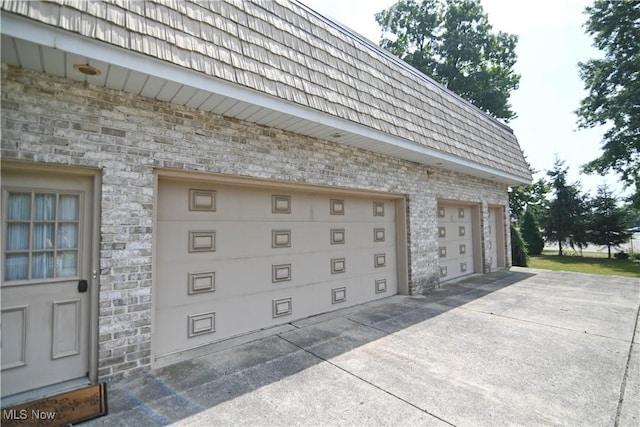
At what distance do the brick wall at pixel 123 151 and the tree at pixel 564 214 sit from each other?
21.3 m

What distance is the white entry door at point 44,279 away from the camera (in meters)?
2.74

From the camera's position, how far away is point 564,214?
19.0m

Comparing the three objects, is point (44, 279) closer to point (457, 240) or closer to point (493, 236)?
point (457, 240)

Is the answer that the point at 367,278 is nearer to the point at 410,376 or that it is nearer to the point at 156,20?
the point at 410,376

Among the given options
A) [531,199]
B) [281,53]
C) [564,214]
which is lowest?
[564,214]

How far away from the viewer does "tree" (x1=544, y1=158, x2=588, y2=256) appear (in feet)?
60.4

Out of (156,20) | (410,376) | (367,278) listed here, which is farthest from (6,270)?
(367,278)

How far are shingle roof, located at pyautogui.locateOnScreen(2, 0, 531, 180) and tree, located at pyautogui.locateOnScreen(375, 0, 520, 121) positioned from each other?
14930mm

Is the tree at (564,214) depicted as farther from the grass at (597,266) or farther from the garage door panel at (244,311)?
the garage door panel at (244,311)

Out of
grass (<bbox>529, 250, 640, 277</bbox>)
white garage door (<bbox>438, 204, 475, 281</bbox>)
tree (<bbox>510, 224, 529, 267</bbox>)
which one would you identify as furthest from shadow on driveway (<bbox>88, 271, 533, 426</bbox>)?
grass (<bbox>529, 250, 640, 277</bbox>)

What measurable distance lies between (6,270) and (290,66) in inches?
148

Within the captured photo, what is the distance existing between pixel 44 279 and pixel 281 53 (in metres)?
3.68

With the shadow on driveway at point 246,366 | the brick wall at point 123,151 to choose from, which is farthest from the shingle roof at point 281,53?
the shadow on driveway at point 246,366

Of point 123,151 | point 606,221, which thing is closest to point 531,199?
point 606,221
